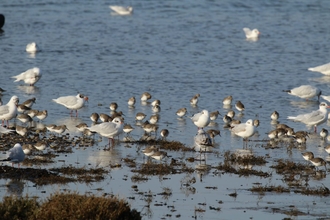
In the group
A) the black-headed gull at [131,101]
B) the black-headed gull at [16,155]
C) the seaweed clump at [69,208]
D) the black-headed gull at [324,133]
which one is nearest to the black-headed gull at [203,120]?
the black-headed gull at [324,133]

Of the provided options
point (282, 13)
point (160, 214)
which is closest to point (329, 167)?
point (160, 214)

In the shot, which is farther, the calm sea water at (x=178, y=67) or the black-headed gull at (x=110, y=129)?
the black-headed gull at (x=110, y=129)

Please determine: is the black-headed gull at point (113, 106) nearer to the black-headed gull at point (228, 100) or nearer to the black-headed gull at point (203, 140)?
the black-headed gull at point (228, 100)

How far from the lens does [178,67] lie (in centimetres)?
2934

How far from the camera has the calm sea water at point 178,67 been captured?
12.4 m

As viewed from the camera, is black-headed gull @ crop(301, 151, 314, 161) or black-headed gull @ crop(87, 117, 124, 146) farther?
black-headed gull @ crop(87, 117, 124, 146)

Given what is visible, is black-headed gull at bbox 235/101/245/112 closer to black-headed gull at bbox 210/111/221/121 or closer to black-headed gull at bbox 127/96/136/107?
black-headed gull at bbox 210/111/221/121

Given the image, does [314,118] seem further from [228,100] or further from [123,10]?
[123,10]

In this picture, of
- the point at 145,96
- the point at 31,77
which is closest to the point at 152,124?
the point at 145,96

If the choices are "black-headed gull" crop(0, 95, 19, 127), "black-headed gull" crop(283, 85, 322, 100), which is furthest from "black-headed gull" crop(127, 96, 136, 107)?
"black-headed gull" crop(283, 85, 322, 100)

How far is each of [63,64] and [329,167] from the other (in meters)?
16.5

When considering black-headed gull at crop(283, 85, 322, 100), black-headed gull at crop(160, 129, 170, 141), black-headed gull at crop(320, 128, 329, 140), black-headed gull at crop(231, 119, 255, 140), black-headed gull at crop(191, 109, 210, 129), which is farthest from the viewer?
black-headed gull at crop(283, 85, 322, 100)

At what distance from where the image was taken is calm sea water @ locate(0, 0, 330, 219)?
12.4 metres

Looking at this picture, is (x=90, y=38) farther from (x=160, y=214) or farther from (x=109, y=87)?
(x=160, y=214)
